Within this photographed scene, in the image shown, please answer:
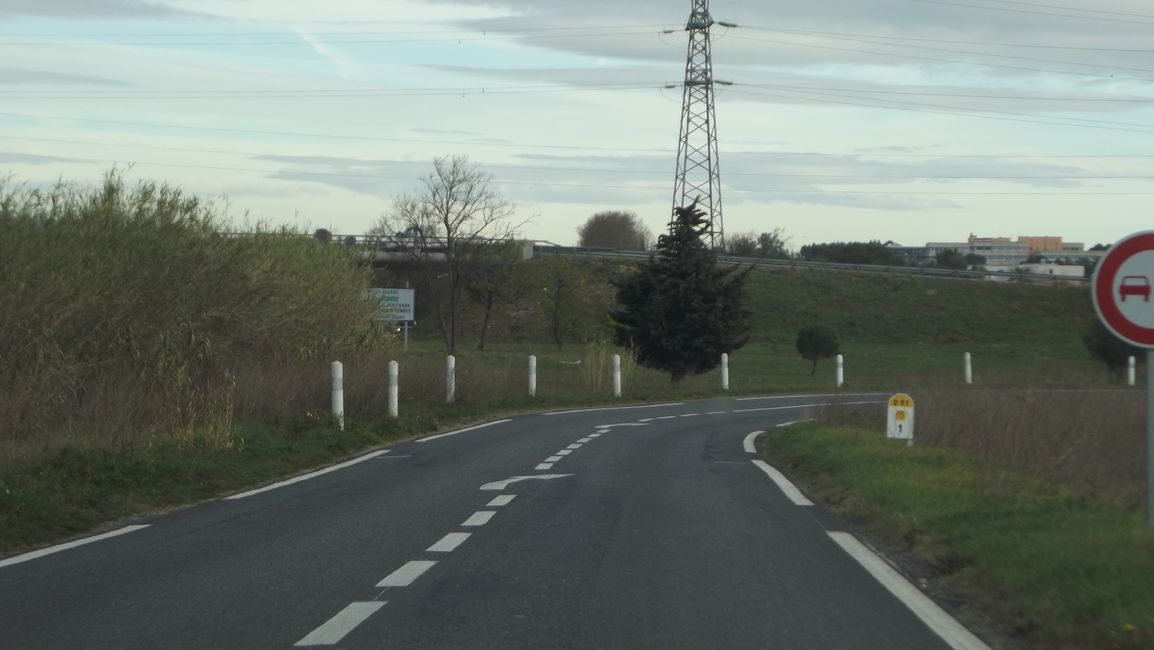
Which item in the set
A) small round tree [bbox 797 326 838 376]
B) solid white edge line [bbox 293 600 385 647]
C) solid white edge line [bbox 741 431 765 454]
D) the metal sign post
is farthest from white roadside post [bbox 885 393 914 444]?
small round tree [bbox 797 326 838 376]

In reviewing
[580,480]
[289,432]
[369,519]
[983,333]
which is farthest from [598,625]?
[983,333]

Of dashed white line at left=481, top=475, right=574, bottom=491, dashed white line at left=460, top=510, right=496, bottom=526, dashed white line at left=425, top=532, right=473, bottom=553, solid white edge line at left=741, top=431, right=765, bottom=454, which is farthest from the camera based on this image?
solid white edge line at left=741, top=431, right=765, bottom=454

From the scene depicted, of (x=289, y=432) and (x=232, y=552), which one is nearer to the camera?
(x=232, y=552)

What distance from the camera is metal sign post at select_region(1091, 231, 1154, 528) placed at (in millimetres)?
8398

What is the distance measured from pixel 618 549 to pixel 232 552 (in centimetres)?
283

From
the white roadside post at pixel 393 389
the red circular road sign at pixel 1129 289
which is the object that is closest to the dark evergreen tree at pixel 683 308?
the white roadside post at pixel 393 389

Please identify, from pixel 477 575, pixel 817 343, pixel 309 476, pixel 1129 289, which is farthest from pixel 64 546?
pixel 817 343

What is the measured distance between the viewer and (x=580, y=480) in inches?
567

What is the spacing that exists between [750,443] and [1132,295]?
12560mm

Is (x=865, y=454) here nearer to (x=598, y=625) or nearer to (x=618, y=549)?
(x=618, y=549)

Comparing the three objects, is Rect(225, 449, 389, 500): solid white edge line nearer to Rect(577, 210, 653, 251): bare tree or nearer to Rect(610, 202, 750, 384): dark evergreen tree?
Rect(610, 202, 750, 384): dark evergreen tree

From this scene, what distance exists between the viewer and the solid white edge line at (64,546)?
9.14 m

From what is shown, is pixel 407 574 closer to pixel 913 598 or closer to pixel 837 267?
pixel 913 598

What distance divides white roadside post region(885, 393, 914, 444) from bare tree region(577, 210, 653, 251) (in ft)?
405
